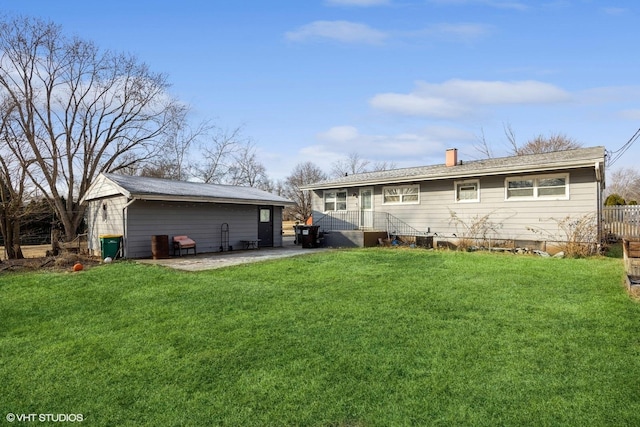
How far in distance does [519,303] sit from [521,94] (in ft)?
50.9

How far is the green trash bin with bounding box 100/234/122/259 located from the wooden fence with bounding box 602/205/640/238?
1620 cm

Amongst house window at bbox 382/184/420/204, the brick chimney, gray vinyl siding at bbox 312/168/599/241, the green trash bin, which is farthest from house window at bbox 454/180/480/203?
the green trash bin

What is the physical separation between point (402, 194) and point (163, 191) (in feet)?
31.5

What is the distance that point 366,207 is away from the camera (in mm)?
17469

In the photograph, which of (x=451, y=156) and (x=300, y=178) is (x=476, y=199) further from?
(x=300, y=178)

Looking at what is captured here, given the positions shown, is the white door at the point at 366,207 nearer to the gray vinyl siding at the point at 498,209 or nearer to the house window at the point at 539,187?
the gray vinyl siding at the point at 498,209

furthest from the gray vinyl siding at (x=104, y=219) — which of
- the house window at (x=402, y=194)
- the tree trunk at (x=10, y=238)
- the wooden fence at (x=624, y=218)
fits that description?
the wooden fence at (x=624, y=218)

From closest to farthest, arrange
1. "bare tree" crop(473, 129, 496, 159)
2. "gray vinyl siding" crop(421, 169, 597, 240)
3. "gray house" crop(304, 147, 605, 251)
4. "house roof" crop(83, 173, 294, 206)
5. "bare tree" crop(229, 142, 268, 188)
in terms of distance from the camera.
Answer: "gray vinyl siding" crop(421, 169, 597, 240) < "gray house" crop(304, 147, 605, 251) < "house roof" crop(83, 173, 294, 206) < "bare tree" crop(473, 129, 496, 159) < "bare tree" crop(229, 142, 268, 188)

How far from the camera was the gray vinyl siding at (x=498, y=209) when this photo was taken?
11.8m

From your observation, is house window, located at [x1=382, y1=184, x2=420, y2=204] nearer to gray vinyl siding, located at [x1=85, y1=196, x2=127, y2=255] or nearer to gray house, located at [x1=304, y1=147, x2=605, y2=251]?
gray house, located at [x1=304, y1=147, x2=605, y2=251]

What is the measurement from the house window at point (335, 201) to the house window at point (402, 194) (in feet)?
7.28

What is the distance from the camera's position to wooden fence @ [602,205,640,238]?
40.9 ft

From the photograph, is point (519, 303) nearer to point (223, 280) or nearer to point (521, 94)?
point (223, 280)

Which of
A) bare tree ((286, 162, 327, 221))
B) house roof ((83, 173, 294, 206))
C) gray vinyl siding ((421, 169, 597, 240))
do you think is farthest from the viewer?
bare tree ((286, 162, 327, 221))
